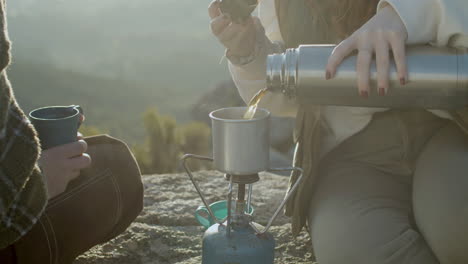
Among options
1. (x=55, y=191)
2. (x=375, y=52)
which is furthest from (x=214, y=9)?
(x=55, y=191)

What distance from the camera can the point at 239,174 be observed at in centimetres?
101

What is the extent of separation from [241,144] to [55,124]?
14.9 inches

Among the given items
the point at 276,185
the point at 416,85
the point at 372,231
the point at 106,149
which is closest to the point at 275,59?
the point at 416,85

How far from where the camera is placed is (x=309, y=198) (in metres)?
1.36

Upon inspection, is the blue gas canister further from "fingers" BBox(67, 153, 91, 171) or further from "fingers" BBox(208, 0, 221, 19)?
"fingers" BBox(208, 0, 221, 19)

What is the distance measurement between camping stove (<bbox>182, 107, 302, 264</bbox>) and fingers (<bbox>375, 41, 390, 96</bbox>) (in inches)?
8.1

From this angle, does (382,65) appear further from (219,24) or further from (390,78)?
(219,24)

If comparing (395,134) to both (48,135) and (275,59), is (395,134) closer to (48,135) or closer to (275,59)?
(275,59)

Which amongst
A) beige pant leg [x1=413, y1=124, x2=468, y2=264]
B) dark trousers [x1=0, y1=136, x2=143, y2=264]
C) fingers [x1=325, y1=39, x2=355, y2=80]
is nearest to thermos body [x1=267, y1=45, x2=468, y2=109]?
fingers [x1=325, y1=39, x2=355, y2=80]

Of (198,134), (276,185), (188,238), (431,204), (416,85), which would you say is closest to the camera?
(416,85)

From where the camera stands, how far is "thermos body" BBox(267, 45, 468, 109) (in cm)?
101

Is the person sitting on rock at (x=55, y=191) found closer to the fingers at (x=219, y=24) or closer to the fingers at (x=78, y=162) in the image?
the fingers at (x=78, y=162)

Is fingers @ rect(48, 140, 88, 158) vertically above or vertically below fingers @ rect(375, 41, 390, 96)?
below

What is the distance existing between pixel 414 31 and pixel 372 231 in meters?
0.40
